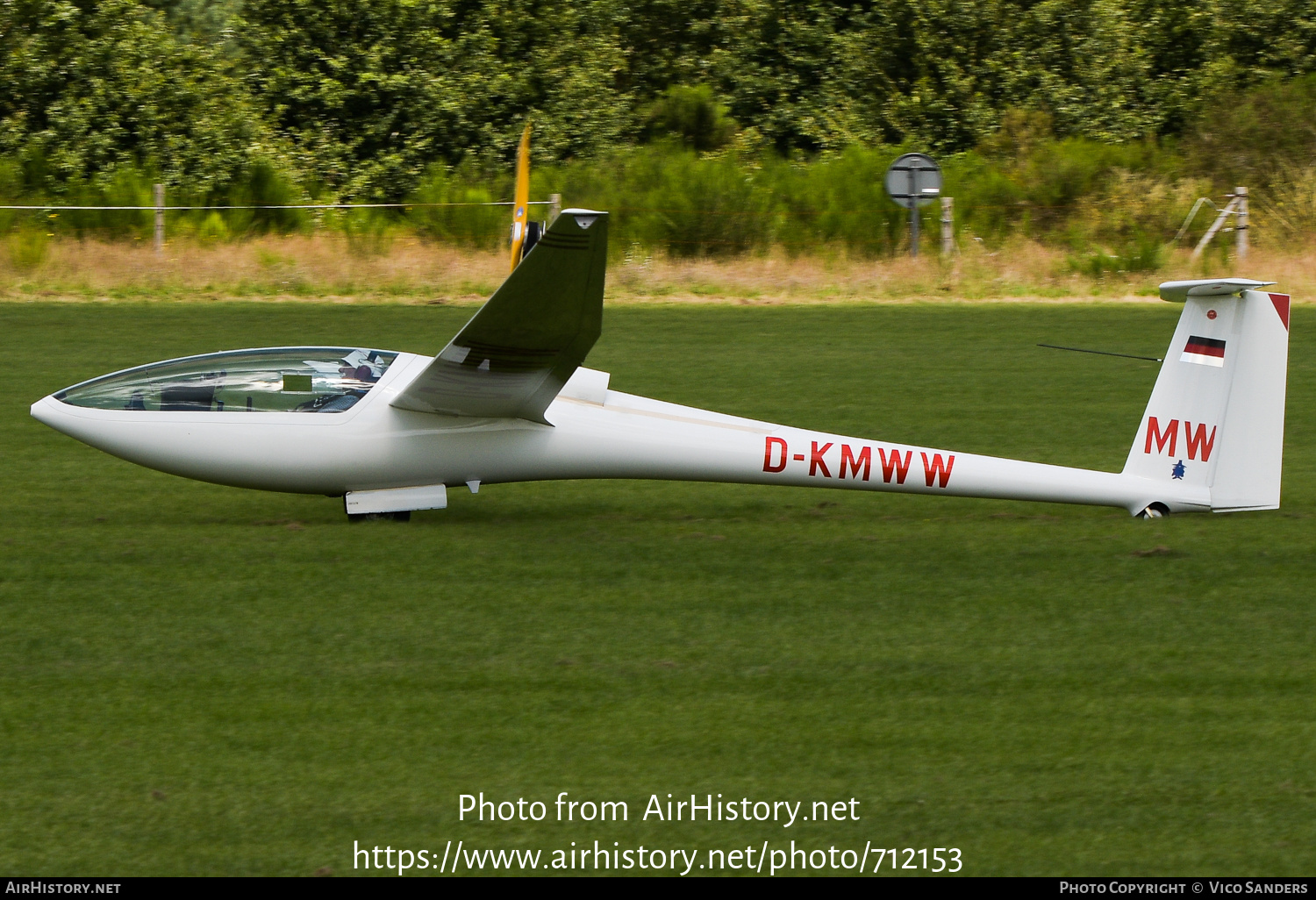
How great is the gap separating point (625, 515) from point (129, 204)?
17845mm

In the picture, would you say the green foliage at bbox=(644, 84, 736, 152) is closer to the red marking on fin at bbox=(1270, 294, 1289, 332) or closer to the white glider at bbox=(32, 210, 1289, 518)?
the white glider at bbox=(32, 210, 1289, 518)

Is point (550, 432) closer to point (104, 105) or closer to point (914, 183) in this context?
point (914, 183)

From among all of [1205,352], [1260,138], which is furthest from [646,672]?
[1260,138]

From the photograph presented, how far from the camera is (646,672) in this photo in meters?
6.69

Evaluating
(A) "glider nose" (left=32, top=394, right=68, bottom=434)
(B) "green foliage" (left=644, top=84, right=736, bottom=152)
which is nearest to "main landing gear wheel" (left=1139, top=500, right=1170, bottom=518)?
(A) "glider nose" (left=32, top=394, right=68, bottom=434)

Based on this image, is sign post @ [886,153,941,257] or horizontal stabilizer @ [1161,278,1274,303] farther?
sign post @ [886,153,941,257]

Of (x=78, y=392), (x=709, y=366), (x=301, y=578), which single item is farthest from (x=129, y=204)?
(x=301, y=578)

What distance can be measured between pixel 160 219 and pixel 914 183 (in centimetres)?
1317

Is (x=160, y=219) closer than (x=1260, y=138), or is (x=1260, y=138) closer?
(x=160, y=219)

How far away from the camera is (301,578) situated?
8078 mm

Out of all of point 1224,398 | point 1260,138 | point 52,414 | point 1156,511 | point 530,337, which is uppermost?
point 1260,138

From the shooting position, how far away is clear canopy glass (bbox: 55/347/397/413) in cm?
905

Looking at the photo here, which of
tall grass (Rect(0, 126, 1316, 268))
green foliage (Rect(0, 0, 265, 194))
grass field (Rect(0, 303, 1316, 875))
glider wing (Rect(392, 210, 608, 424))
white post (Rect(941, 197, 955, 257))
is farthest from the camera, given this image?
green foliage (Rect(0, 0, 265, 194))

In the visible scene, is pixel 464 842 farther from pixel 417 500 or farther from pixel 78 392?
pixel 78 392
